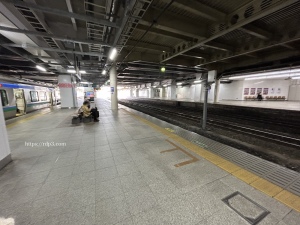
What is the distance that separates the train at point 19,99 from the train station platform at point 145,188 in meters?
8.14

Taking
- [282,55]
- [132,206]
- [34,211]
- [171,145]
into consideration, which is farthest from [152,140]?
[282,55]

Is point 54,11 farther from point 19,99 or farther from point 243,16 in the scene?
point 19,99

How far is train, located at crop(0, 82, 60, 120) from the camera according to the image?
8.41 meters

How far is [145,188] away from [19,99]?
14011 mm

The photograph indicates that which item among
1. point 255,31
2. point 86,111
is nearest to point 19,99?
point 86,111

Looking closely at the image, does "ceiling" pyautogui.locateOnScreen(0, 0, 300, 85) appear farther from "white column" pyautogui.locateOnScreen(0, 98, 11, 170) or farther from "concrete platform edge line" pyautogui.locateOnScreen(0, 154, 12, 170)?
"concrete platform edge line" pyautogui.locateOnScreen(0, 154, 12, 170)

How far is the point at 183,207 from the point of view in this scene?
166 centimetres

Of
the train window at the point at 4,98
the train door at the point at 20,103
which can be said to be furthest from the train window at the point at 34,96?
the train window at the point at 4,98

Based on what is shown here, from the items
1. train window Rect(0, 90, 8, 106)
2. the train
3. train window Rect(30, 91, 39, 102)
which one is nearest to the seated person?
the train

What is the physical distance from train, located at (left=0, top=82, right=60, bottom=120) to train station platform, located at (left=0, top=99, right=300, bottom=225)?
814cm

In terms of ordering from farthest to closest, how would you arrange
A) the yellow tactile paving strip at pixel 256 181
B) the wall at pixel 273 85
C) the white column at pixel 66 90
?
the wall at pixel 273 85 → the white column at pixel 66 90 → the yellow tactile paving strip at pixel 256 181

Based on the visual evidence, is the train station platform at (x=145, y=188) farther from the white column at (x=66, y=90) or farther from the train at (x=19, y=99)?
the white column at (x=66, y=90)

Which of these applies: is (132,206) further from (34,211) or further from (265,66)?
(265,66)

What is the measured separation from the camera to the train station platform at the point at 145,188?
1.54m
